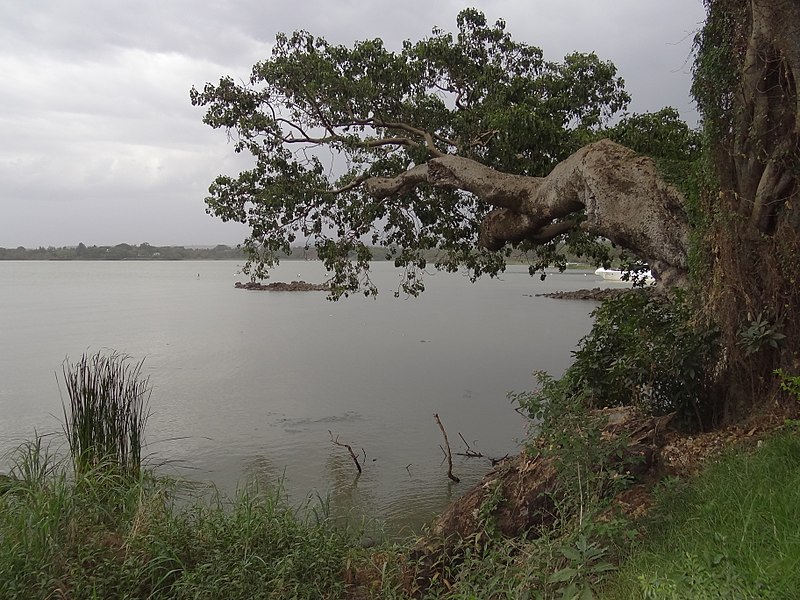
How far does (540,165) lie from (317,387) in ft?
24.0

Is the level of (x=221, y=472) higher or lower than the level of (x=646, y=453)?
lower

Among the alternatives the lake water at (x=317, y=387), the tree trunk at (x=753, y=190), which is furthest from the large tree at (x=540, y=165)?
the lake water at (x=317, y=387)

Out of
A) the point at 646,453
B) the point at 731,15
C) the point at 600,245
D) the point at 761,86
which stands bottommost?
the point at 646,453

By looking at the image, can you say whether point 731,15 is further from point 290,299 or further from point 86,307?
point 290,299

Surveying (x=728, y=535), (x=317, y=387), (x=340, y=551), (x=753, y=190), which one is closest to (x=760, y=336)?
(x=753, y=190)

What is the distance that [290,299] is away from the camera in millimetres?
37906

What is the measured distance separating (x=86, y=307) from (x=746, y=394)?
31.9m

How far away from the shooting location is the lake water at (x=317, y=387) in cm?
758

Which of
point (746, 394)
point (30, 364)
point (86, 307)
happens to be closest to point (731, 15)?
point (746, 394)

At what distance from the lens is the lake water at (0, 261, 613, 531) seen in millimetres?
7578

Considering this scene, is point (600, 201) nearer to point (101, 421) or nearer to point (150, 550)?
point (150, 550)

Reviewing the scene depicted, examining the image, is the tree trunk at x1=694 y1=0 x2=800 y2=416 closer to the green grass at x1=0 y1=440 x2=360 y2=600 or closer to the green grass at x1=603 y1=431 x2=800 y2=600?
the green grass at x1=603 y1=431 x2=800 y2=600

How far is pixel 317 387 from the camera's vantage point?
12.9 m

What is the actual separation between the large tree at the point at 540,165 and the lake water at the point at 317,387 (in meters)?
2.45
